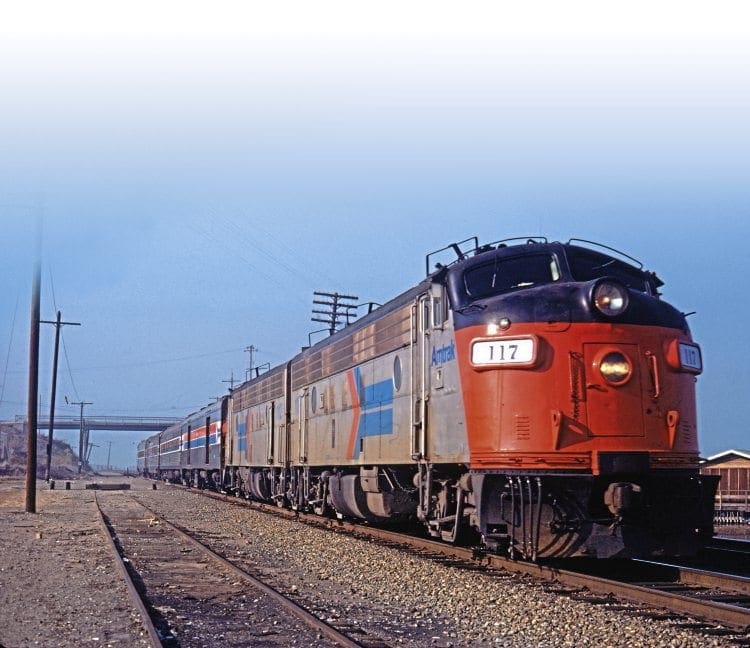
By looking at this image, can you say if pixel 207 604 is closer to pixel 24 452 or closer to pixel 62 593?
pixel 62 593

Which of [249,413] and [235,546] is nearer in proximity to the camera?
[235,546]

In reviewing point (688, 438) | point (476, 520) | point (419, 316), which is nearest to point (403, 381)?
point (419, 316)

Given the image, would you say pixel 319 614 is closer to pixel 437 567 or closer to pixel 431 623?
pixel 431 623

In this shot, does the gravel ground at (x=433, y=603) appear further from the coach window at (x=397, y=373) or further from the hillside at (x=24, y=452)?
the hillside at (x=24, y=452)

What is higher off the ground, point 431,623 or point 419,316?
point 419,316

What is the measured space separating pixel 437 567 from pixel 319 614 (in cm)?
341

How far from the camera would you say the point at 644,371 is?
36.9 feet

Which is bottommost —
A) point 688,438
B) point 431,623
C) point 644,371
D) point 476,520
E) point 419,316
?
point 431,623

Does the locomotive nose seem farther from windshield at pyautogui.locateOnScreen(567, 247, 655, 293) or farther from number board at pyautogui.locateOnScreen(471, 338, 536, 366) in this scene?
windshield at pyautogui.locateOnScreen(567, 247, 655, 293)

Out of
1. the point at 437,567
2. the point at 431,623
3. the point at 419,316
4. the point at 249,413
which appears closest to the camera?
the point at 431,623

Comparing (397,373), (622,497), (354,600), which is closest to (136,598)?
(354,600)

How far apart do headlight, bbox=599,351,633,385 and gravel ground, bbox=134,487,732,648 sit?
2.50 metres

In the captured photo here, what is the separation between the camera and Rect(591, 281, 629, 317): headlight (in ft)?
36.7

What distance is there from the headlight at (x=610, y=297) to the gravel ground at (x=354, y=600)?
128 inches
